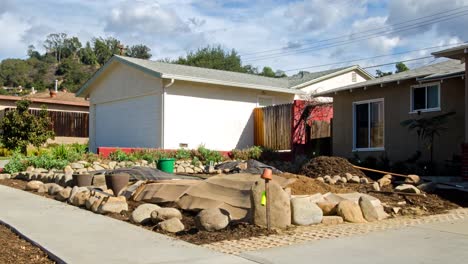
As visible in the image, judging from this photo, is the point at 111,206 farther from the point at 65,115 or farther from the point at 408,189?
the point at 65,115

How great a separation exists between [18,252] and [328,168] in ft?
29.4

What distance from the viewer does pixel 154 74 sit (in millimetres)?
20984

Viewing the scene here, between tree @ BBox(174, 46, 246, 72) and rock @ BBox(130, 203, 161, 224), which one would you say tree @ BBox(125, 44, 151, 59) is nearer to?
tree @ BBox(174, 46, 246, 72)

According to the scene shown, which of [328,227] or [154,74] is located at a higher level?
[154,74]

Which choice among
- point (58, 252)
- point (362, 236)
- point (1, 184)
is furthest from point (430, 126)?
point (1, 184)

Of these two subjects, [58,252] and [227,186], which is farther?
[227,186]

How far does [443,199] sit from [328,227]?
3791 millimetres

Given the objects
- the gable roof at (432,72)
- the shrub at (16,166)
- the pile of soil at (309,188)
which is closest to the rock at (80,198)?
the pile of soil at (309,188)

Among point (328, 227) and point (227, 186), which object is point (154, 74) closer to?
point (227, 186)

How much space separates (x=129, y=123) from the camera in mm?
23562

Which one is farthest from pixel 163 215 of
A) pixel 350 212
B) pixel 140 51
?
pixel 140 51

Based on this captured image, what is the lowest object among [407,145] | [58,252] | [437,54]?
[58,252]

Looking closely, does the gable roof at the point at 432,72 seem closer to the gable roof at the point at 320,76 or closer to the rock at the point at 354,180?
the rock at the point at 354,180

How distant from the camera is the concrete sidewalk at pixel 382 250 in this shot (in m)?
6.71
